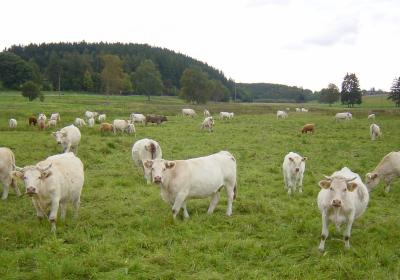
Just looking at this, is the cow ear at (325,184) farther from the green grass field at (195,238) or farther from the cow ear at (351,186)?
the green grass field at (195,238)

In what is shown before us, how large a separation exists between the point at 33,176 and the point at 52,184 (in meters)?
0.48

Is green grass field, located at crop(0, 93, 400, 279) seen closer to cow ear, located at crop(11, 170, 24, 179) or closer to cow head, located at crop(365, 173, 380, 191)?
cow head, located at crop(365, 173, 380, 191)

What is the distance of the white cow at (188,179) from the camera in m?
10.6

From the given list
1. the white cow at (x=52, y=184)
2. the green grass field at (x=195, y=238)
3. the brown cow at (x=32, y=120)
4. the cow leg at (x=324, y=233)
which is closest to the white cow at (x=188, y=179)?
the green grass field at (x=195, y=238)

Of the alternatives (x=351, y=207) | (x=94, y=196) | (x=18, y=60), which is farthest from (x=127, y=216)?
(x=18, y=60)

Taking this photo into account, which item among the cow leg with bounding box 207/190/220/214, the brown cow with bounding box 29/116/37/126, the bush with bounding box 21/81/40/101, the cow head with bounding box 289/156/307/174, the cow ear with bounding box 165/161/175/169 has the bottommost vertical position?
the cow leg with bounding box 207/190/220/214

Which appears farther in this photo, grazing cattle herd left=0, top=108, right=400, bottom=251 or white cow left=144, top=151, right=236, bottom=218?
white cow left=144, top=151, right=236, bottom=218

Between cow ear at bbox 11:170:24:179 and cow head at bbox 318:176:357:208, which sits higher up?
cow head at bbox 318:176:357:208

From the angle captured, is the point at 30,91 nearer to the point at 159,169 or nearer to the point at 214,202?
the point at 214,202

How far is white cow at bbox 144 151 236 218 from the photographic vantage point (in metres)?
10.6

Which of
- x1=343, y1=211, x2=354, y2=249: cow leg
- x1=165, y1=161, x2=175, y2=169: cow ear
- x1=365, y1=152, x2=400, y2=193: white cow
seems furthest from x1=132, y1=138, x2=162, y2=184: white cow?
x1=343, y1=211, x2=354, y2=249: cow leg

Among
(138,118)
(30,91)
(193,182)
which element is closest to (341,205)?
(193,182)

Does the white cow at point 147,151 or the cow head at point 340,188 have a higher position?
the cow head at point 340,188

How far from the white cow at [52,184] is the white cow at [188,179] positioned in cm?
202
